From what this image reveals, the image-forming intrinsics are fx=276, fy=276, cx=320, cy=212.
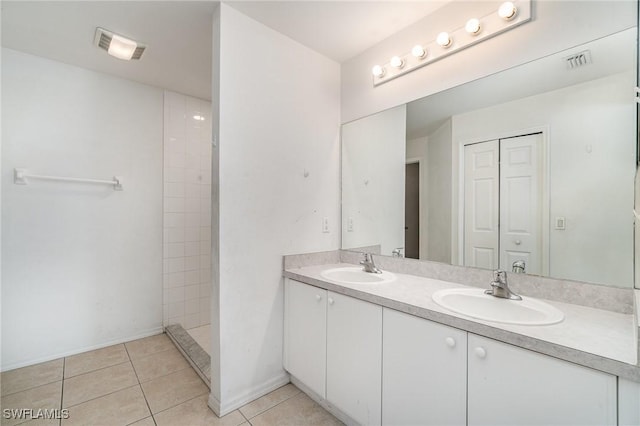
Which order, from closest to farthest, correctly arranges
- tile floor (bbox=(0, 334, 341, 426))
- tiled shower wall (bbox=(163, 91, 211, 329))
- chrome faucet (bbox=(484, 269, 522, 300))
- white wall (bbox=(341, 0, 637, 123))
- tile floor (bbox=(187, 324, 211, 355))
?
white wall (bbox=(341, 0, 637, 123)), chrome faucet (bbox=(484, 269, 522, 300)), tile floor (bbox=(0, 334, 341, 426)), tile floor (bbox=(187, 324, 211, 355)), tiled shower wall (bbox=(163, 91, 211, 329))

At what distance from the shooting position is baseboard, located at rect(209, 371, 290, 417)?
5.25 ft

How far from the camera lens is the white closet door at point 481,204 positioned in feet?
4.79

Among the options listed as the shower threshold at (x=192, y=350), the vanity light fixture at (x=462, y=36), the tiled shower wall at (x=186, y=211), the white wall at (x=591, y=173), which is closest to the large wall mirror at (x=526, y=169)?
the white wall at (x=591, y=173)

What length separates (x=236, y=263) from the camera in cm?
167

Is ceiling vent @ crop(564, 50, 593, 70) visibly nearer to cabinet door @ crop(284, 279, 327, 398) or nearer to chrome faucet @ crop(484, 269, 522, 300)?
chrome faucet @ crop(484, 269, 522, 300)

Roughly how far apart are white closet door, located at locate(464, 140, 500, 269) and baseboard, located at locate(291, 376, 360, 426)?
108 cm

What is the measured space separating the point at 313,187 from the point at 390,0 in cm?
122

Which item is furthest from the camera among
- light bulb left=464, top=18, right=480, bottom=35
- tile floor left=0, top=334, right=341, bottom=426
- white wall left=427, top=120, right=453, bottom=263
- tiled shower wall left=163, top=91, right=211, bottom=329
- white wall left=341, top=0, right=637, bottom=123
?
A: tiled shower wall left=163, top=91, right=211, bottom=329

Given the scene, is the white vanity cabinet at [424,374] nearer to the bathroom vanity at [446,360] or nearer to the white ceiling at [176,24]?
→ the bathroom vanity at [446,360]

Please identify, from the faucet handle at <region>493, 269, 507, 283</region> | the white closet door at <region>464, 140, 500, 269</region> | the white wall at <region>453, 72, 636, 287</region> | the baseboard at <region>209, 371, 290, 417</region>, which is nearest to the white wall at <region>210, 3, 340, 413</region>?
the baseboard at <region>209, 371, 290, 417</region>

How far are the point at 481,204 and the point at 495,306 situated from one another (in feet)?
1.76

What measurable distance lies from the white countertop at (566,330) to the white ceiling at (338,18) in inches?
63.5

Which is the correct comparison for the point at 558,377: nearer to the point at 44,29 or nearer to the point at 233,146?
the point at 233,146

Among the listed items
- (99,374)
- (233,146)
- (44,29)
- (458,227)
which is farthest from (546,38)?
(99,374)
